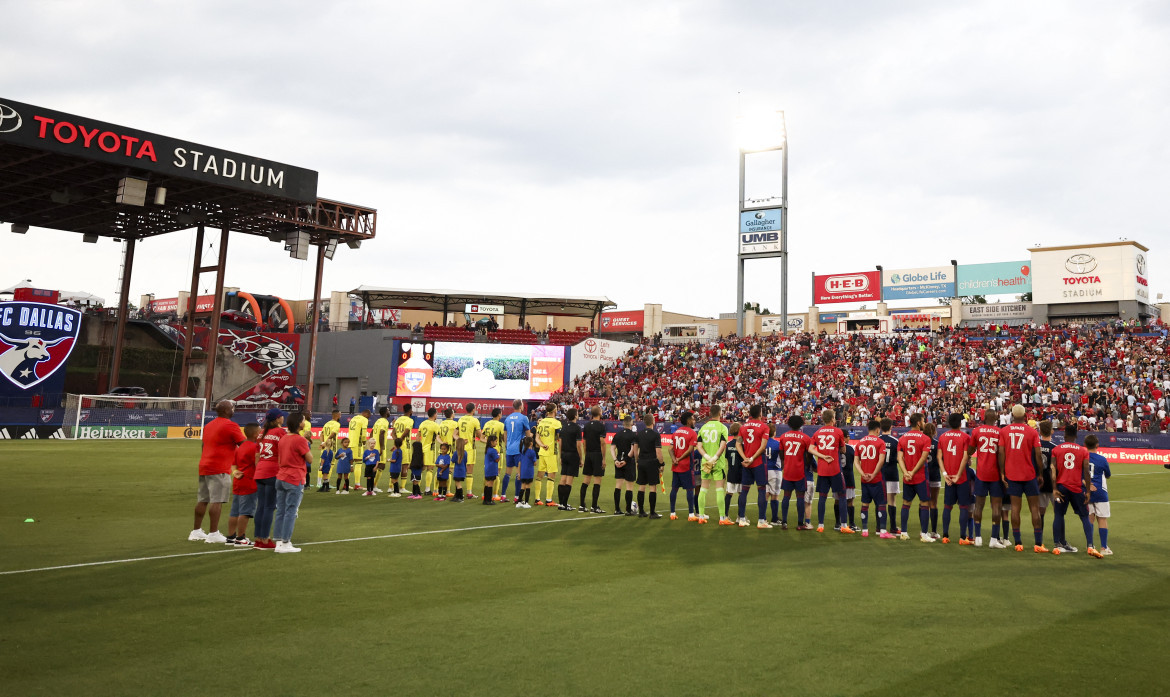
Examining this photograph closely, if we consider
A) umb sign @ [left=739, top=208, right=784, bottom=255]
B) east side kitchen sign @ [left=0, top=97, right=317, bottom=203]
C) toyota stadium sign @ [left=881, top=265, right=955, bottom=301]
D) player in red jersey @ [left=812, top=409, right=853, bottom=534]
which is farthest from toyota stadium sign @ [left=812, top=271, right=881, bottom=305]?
player in red jersey @ [left=812, top=409, right=853, bottom=534]

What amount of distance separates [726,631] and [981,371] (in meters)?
40.5

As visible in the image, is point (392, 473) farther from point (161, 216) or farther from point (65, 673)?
point (161, 216)

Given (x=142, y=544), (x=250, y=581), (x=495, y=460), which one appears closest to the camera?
(x=250, y=581)

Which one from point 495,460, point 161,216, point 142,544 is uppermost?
point 161,216

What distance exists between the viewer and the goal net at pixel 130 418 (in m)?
35.9

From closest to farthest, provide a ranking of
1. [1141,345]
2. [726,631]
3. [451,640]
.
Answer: [451,640], [726,631], [1141,345]

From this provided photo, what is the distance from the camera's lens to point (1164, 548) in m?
11.4

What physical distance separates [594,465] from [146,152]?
97.7 feet

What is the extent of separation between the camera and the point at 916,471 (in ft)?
39.9

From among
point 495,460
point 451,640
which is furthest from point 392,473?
point 451,640

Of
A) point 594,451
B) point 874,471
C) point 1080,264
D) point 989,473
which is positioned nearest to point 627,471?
point 594,451

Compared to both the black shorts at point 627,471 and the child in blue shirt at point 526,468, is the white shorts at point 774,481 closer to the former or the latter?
the black shorts at point 627,471

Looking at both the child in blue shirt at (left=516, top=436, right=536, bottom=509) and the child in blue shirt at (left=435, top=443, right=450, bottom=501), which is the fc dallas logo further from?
the child in blue shirt at (left=516, top=436, right=536, bottom=509)

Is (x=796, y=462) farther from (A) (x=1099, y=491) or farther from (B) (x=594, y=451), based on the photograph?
(A) (x=1099, y=491)
